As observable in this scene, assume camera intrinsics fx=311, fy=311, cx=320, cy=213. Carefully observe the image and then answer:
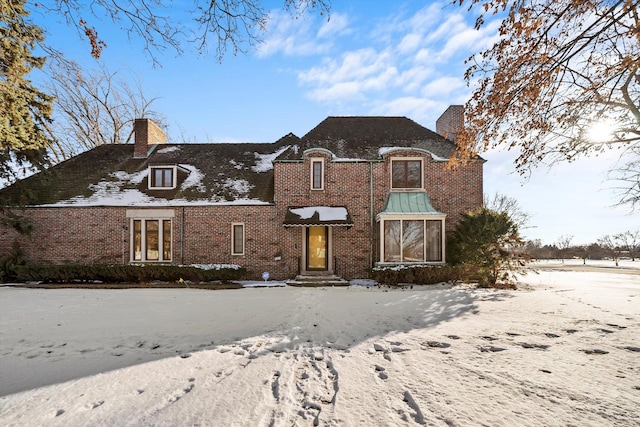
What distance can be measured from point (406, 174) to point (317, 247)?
5490 millimetres

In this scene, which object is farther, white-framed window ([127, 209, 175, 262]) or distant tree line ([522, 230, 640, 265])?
distant tree line ([522, 230, 640, 265])

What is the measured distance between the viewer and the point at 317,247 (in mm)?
14727

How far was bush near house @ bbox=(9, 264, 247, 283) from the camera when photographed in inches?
509

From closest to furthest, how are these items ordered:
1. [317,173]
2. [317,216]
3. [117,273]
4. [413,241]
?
[117,273] → [317,216] → [413,241] → [317,173]

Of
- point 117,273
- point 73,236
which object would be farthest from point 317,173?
point 73,236

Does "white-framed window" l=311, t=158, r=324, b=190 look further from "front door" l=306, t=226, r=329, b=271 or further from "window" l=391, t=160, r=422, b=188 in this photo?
"window" l=391, t=160, r=422, b=188

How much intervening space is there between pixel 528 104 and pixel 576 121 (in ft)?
6.56

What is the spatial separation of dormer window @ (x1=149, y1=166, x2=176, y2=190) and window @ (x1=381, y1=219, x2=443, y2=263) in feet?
35.5

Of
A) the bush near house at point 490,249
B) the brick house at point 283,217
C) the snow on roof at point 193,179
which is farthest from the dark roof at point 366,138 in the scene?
the snow on roof at point 193,179

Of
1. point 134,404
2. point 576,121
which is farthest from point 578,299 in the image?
point 134,404

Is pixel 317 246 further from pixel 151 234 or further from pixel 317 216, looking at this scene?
pixel 151 234

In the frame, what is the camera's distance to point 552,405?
3.12 m

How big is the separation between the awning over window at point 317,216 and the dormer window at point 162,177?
21.1 feet

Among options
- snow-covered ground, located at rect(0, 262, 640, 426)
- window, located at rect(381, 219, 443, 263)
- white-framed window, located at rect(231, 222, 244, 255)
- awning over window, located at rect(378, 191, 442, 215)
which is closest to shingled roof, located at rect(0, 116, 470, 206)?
white-framed window, located at rect(231, 222, 244, 255)
